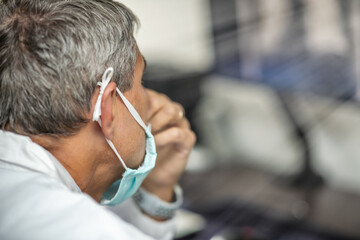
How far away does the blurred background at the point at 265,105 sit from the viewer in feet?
6.50

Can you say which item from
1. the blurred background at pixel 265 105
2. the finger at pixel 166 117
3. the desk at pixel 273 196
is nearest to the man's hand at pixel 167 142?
the finger at pixel 166 117

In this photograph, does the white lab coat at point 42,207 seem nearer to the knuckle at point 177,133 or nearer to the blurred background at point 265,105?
the knuckle at point 177,133

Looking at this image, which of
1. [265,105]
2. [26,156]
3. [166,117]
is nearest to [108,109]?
[26,156]

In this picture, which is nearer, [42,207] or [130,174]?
[42,207]

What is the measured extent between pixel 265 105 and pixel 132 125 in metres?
2.25

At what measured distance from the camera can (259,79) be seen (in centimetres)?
277

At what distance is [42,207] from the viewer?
2.24 feet

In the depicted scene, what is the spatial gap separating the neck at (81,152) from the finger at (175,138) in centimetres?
23

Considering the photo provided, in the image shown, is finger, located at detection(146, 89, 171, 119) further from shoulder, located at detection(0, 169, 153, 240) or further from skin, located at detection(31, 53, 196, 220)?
shoulder, located at detection(0, 169, 153, 240)

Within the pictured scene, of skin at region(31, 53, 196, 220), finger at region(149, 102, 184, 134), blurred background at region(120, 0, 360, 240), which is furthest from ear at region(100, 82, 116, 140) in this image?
blurred background at region(120, 0, 360, 240)

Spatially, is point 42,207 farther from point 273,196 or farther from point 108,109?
point 273,196

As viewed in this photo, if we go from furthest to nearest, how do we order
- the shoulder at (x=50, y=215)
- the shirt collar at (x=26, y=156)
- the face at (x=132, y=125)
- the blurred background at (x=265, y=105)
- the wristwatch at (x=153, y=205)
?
the blurred background at (x=265, y=105) < the wristwatch at (x=153, y=205) < the face at (x=132, y=125) < the shirt collar at (x=26, y=156) < the shoulder at (x=50, y=215)

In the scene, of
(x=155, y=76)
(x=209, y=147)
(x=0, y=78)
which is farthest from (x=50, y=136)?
(x=209, y=147)

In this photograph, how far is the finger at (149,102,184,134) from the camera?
Answer: 112 centimetres
